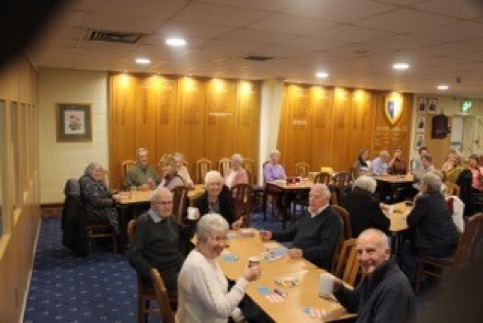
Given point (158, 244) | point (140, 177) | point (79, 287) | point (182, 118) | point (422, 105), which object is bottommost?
point (79, 287)

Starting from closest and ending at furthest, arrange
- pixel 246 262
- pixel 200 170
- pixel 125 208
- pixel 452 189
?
pixel 246 262 < pixel 125 208 < pixel 452 189 < pixel 200 170

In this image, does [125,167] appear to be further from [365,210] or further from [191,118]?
[365,210]

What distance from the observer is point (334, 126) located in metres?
10.5

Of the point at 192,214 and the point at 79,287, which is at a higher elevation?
the point at 192,214

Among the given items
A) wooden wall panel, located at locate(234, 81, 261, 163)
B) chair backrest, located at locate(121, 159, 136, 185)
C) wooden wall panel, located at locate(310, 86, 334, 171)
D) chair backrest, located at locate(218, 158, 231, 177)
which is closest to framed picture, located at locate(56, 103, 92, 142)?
chair backrest, located at locate(121, 159, 136, 185)

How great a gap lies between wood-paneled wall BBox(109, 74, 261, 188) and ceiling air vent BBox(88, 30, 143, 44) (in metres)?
3.60

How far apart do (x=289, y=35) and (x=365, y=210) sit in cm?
205

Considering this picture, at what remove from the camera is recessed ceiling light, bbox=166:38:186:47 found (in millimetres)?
4516

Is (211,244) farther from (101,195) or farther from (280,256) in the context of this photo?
(101,195)

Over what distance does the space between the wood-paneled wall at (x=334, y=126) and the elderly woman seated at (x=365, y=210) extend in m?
5.17

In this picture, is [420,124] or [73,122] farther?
[420,124]

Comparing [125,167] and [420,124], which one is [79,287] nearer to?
[125,167]

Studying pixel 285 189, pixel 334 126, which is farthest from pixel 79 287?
pixel 334 126

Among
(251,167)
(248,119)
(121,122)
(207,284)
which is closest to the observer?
(207,284)
